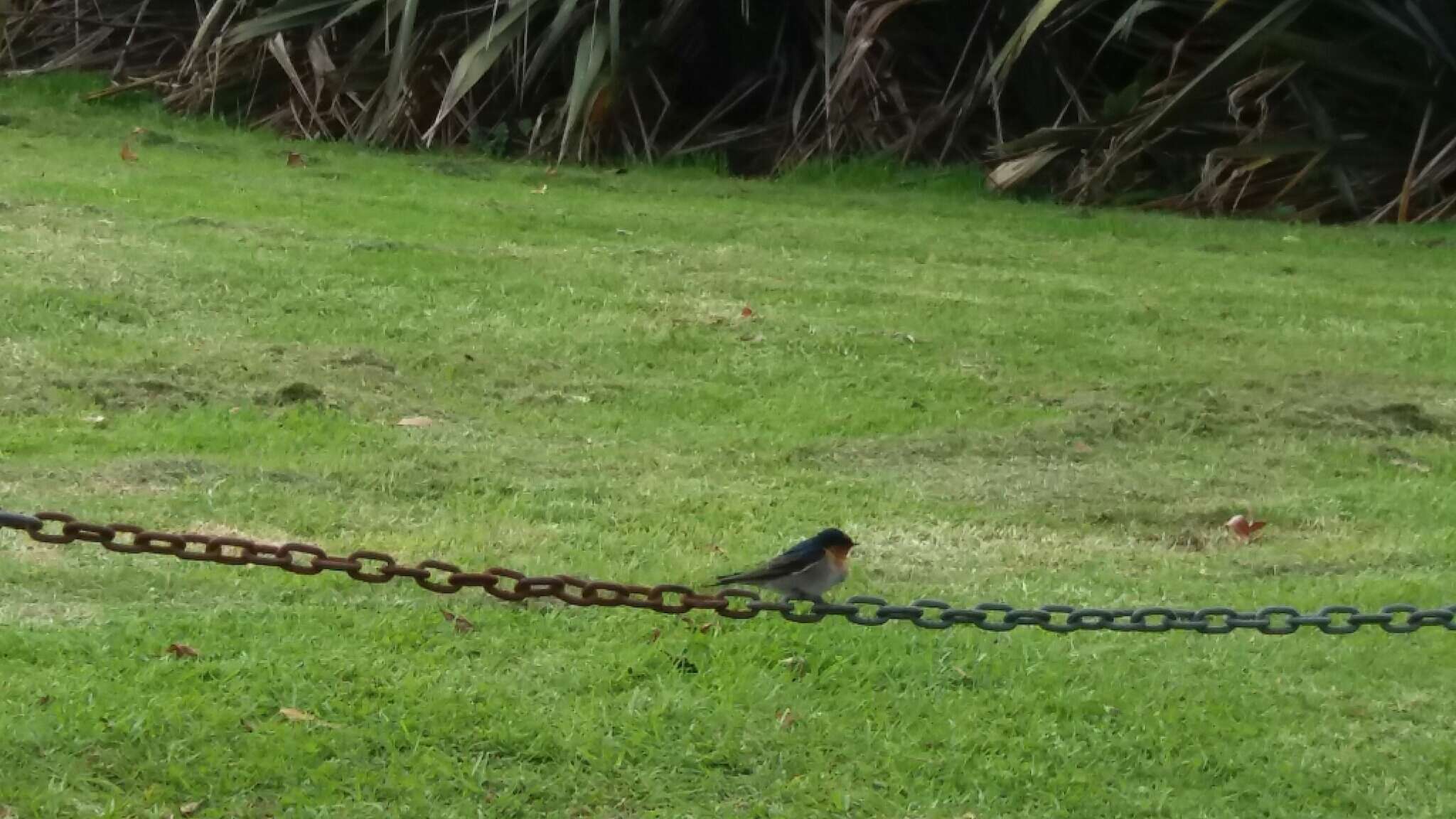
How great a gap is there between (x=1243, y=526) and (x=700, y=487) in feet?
5.44

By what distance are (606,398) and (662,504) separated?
134 centimetres

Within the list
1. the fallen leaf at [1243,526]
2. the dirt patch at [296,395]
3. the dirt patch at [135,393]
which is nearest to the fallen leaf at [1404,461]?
the fallen leaf at [1243,526]

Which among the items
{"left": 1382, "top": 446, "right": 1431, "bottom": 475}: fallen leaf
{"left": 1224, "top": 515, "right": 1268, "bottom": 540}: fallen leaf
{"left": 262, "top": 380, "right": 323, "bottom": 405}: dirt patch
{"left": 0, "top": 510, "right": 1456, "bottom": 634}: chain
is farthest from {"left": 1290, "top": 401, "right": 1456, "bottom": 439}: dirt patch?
{"left": 262, "top": 380, "right": 323, "bottom": 405}: dirt patch

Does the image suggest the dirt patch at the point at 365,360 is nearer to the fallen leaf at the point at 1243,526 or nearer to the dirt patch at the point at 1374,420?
the fallen leaf at the point at 1243,526

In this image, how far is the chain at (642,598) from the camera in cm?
326

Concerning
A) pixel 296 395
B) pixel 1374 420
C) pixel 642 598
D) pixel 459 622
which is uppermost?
pixel 642 598

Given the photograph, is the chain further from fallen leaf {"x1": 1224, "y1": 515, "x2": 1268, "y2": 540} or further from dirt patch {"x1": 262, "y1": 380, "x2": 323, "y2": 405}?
dirt patch {"x1": 262, "y1": 380, "x2": 323, "y2": 405}

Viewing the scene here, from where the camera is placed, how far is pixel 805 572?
12.7ft

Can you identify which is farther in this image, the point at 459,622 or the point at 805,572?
the point at 459,622

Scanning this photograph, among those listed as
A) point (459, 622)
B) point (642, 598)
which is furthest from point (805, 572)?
point (459, 622)

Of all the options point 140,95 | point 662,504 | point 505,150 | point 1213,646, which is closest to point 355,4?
point 505,150

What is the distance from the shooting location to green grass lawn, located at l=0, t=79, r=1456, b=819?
160 inches

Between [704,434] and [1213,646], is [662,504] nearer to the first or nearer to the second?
[704,434]

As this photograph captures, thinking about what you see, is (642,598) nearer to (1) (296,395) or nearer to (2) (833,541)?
(2) (833,541)
